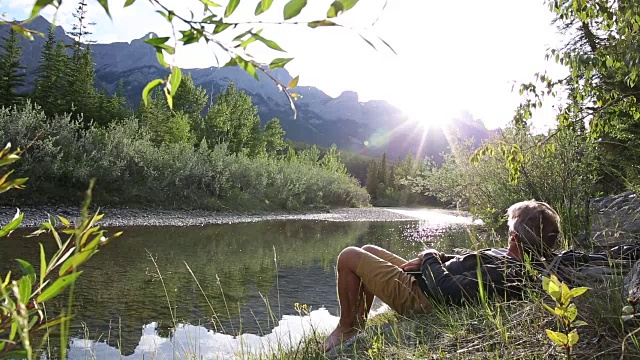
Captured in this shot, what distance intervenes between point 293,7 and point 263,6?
5 cm

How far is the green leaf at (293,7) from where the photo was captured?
618mm

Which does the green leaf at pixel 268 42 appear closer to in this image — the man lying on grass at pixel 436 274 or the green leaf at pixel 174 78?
the green leaf at pixel 174 78

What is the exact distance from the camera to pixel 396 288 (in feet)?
11.2

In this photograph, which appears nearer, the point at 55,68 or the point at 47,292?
the point at 47,292

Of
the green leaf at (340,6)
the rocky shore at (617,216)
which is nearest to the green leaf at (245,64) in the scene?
the green leaf at (340,6)

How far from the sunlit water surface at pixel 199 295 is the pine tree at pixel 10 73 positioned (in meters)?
19.4

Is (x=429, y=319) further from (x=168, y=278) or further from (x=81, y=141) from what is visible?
(x=81, y=141)

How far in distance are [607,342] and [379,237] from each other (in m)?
13.0

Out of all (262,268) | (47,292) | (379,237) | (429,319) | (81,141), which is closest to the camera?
(47,292)

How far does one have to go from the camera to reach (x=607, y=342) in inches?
73.0

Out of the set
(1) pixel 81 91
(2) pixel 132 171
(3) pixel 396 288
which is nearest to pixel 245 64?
(3) pixel 396 288

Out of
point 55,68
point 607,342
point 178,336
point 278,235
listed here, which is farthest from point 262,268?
point 55,68

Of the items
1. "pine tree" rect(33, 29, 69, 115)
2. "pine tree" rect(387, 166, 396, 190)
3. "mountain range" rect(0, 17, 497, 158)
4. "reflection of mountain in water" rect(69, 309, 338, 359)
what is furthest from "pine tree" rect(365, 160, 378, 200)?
"mountain range" rect(0, 17, 497, 158)

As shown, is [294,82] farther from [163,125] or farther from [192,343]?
[163,125]
